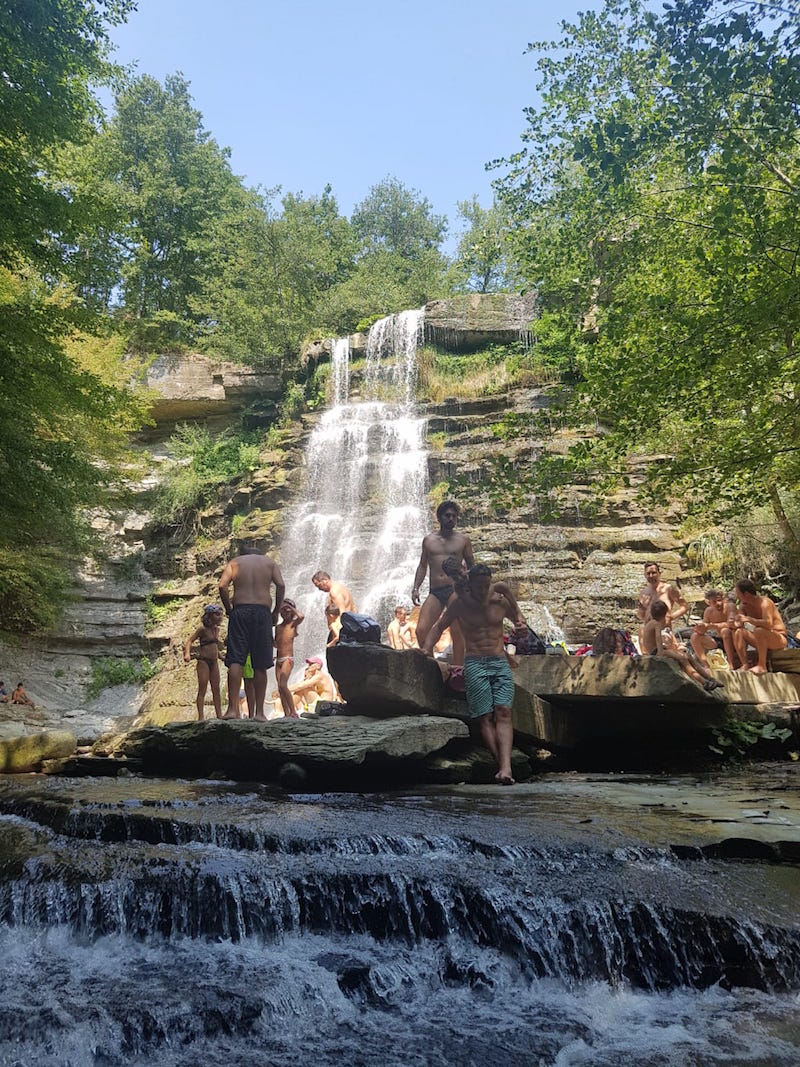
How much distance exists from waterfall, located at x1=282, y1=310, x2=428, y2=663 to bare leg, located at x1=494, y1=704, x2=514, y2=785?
9052 mm

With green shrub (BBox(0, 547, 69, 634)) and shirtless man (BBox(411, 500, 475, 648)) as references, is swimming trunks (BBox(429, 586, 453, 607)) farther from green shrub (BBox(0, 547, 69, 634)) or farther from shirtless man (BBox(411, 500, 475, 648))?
green shrub (BBox(0, 547, 69, 634))

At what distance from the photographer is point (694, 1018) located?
10.6 feet

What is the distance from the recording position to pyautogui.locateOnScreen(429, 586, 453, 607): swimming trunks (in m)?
8.34

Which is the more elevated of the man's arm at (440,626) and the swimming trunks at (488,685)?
the man's arm at (440,626)

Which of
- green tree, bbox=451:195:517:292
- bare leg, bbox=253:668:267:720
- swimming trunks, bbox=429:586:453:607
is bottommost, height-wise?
bare leg, bbox=253:668:267:720

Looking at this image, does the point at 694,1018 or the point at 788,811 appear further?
the point at 788,811

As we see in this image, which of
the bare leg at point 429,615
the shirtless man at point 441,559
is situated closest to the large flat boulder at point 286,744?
the bare leg at point 429,615

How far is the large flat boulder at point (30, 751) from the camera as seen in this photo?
8672mm

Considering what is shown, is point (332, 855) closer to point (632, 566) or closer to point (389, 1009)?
point (389, 1009)

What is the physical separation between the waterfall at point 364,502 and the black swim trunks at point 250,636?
7720mm

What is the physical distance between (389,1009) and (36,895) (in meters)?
2.04

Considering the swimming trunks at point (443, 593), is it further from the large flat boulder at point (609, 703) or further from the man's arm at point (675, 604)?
the man's arm at point (675, 604)

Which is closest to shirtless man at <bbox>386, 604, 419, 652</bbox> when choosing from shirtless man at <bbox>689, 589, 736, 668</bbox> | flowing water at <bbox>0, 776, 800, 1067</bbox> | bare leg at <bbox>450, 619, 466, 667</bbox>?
bare leg at <bbox>450, 619, 466, 667</bbox>

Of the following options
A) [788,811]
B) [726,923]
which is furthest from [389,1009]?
[788,811]
